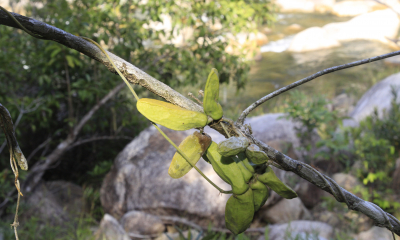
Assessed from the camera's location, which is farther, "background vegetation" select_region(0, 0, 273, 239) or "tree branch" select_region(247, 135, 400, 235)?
"background vegetation" select_region(0, 0, 273, 239)

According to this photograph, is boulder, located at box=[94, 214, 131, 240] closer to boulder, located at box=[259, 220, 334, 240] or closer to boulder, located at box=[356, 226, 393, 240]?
boulder, located at box=[259, 220, 334, 240]

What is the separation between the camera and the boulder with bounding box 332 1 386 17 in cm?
1717

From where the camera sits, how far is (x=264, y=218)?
3369 mm

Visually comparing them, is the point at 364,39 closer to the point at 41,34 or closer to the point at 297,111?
the point at 297,111

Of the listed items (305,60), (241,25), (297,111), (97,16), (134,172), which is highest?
(97,16)

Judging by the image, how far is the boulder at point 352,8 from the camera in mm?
17172

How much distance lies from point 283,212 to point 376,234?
0.93 meters

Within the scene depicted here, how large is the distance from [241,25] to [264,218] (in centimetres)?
229

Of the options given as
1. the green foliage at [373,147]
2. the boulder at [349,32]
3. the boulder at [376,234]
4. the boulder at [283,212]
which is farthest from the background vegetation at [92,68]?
the boulder at [349,32]

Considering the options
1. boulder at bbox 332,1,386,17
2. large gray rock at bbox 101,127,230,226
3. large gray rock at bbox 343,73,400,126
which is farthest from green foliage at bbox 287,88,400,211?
boulder at bbox 332,1,386,17

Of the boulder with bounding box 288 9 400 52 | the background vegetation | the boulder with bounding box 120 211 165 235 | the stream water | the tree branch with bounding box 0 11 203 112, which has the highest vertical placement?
the tree branch with bounding box 0 11 203 112

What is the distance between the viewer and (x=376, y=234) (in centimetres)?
277

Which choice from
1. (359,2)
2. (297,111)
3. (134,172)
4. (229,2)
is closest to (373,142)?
(297,111)

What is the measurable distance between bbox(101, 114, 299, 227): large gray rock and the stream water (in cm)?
374
